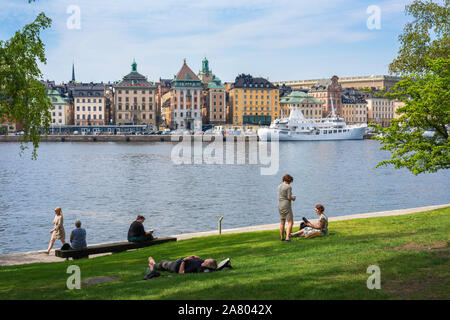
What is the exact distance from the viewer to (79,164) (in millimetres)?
81938

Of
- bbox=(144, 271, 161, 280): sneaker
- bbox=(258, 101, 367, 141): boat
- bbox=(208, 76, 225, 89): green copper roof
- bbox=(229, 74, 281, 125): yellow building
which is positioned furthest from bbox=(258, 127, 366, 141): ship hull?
bbox=(144, 271, 161, 280): sneaker

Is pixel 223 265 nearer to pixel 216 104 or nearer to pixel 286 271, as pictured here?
pixel 286 271

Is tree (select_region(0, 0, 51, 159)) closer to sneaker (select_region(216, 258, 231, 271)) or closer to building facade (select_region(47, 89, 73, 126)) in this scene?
sneaker (select_region(216, 258, 231, 271))

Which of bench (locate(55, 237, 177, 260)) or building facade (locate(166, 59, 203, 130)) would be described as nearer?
bench (locate(55, 237, 177, 260))

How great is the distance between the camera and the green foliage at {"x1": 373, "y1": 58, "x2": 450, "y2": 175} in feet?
64.8

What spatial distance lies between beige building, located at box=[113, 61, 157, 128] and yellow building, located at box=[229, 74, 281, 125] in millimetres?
29130

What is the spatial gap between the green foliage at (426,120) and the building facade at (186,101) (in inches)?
6592

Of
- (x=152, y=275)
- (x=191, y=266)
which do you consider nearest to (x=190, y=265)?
(x=191, y=266)

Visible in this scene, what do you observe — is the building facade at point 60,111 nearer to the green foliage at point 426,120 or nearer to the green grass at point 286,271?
the green foliage at point 426,120

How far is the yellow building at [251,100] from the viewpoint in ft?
630

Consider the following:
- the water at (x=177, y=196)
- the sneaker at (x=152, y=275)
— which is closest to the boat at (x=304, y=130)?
the water at (x=177, y=196)
